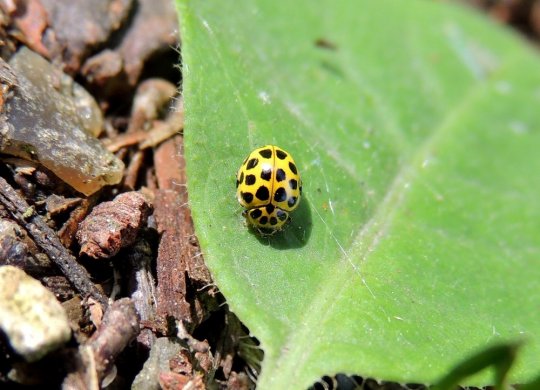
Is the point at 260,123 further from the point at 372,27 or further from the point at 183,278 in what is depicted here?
the point at 372,27

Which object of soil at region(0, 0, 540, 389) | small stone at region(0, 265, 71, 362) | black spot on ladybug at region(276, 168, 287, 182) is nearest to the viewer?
small stone at region(0, 265, 71, 362)

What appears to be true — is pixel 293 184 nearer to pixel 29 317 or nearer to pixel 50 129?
pixel 50 129

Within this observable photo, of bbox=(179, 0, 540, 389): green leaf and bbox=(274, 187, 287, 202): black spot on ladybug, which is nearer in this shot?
bbox=(179, 0, 540, 389): green leaf

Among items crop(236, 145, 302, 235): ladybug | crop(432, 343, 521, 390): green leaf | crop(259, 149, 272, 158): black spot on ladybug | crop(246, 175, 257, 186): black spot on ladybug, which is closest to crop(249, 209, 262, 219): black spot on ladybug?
crop(236, 145, 302, 235): ladybug

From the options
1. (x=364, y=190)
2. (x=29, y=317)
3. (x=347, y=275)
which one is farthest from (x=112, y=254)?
(x=364, y=190)

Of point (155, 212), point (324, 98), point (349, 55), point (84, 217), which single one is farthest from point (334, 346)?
point (349, 55)

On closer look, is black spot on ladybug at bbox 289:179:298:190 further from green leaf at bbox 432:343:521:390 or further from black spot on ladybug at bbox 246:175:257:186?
green leaf at bbox 432:343:521:390
